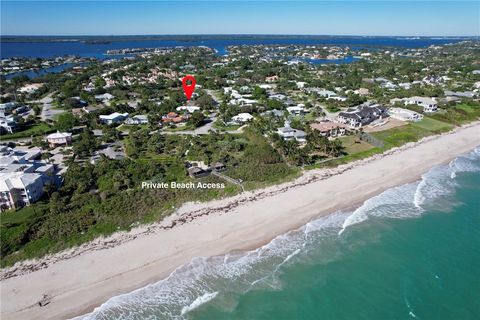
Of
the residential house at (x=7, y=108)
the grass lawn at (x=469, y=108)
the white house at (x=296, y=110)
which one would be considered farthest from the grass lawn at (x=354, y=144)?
the residential house at (x=7, y=108)

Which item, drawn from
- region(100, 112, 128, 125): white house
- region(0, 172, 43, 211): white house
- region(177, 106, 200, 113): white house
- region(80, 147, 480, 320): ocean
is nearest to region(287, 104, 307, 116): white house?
region(177, 106, 200, 113): white house

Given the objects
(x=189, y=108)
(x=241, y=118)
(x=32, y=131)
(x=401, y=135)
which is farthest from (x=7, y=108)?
(x=401, y=135)

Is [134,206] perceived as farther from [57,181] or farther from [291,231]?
[291,231]

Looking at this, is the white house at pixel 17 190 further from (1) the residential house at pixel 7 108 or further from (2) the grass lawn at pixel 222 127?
(1) the residential house at pixel 7 108

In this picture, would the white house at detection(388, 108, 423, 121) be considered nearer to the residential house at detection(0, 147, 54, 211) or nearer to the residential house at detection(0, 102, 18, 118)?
the residential house at detection(0, 147, 54, 211)

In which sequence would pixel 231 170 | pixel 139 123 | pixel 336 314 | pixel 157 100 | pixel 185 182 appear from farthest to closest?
pixel 157 100 → pixel 139 123 → pixel 231 170 → pixel 185 182 → pixel 336 314

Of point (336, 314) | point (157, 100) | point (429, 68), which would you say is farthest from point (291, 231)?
point (429, 68)

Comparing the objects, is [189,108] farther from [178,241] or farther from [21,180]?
[178,241]
